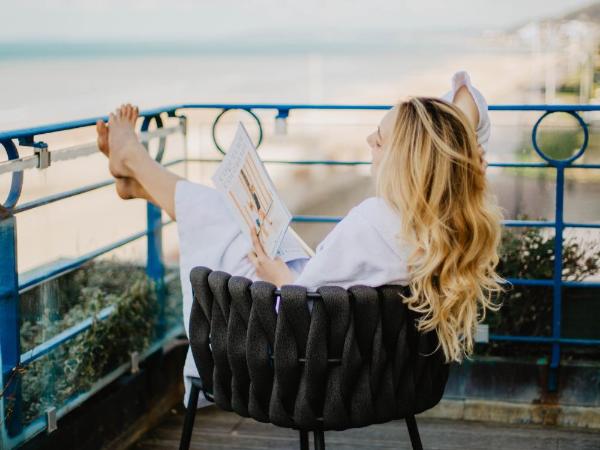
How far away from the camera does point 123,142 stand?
2.48 meters

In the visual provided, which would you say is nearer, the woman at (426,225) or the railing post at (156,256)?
the woman at (426,225)

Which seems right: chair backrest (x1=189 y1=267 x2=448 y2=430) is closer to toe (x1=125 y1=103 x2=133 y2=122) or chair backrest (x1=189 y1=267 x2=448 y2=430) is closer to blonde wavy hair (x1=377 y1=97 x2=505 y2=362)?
blonde wavy hair (x1=377 y1=97 x2=505 y2=362)

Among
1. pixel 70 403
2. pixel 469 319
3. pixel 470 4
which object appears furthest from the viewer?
pixel 470 4

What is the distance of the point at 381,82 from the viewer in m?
43.7

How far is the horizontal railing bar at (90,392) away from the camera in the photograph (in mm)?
2398

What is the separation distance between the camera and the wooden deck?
300 cm

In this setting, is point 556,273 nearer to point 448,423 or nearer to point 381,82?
point 448,423

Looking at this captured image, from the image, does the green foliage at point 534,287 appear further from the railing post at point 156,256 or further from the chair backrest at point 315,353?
the chair backrest at point 315,353

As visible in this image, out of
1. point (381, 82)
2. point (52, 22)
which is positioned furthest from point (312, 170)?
point (52, 22)

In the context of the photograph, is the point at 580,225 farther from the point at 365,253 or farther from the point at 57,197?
the point at 57,197

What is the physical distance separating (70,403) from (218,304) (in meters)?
0.97

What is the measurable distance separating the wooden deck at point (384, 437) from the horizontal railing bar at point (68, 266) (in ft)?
2.23

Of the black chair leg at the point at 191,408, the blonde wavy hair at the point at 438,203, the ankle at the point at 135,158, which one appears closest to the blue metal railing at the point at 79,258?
the ankle at the point at 135,158

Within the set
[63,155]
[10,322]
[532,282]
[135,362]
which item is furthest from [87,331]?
[532,282]
